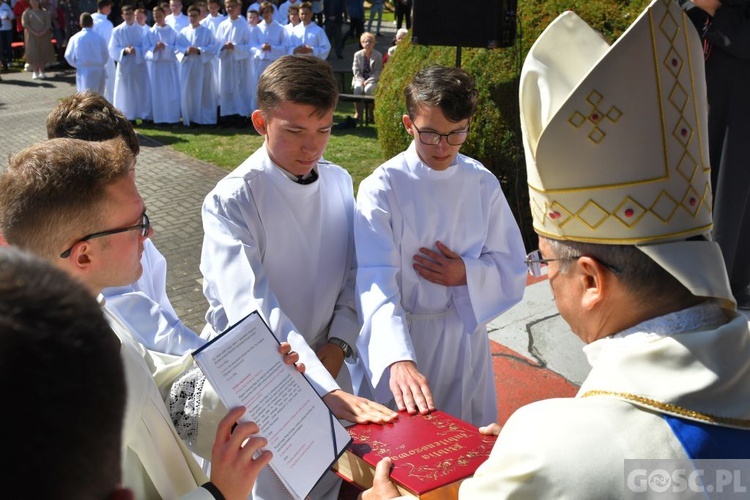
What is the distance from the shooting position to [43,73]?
20234mm

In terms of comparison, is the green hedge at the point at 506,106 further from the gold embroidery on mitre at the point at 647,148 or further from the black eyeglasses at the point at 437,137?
the gold embroidery on mitre at the point at 647,148

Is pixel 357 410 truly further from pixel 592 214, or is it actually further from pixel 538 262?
pixel 592 214

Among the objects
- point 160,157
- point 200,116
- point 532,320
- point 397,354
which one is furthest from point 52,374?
point 200,116

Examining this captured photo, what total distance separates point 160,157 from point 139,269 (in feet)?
35.1

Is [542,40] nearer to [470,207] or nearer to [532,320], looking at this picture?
[470,207]

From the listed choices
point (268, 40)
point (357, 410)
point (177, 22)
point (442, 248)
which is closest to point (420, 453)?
point (357, 410)

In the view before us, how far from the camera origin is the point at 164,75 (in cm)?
1503

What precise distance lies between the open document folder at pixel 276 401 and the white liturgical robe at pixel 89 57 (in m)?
14.1

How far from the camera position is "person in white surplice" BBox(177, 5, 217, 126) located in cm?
1488

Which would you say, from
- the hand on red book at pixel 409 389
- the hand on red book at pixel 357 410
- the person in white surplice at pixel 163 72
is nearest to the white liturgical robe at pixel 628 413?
the hand on red book at pixel 357 410

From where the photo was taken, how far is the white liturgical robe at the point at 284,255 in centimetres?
258

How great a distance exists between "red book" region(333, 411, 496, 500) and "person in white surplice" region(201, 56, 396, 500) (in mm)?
349

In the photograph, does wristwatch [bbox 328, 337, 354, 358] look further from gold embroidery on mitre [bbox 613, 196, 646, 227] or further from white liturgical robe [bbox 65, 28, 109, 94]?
white liturgical robe [bbox 65, 28, 109, 94]

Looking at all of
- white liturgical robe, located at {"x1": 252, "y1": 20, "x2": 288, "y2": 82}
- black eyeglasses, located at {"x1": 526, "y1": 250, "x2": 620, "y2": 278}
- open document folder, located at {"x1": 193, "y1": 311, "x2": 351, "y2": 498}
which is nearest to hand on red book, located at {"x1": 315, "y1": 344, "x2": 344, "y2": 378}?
open document folder, located at {"x1": 193, "y1": 311, "x2": 351, "y2": 498}
